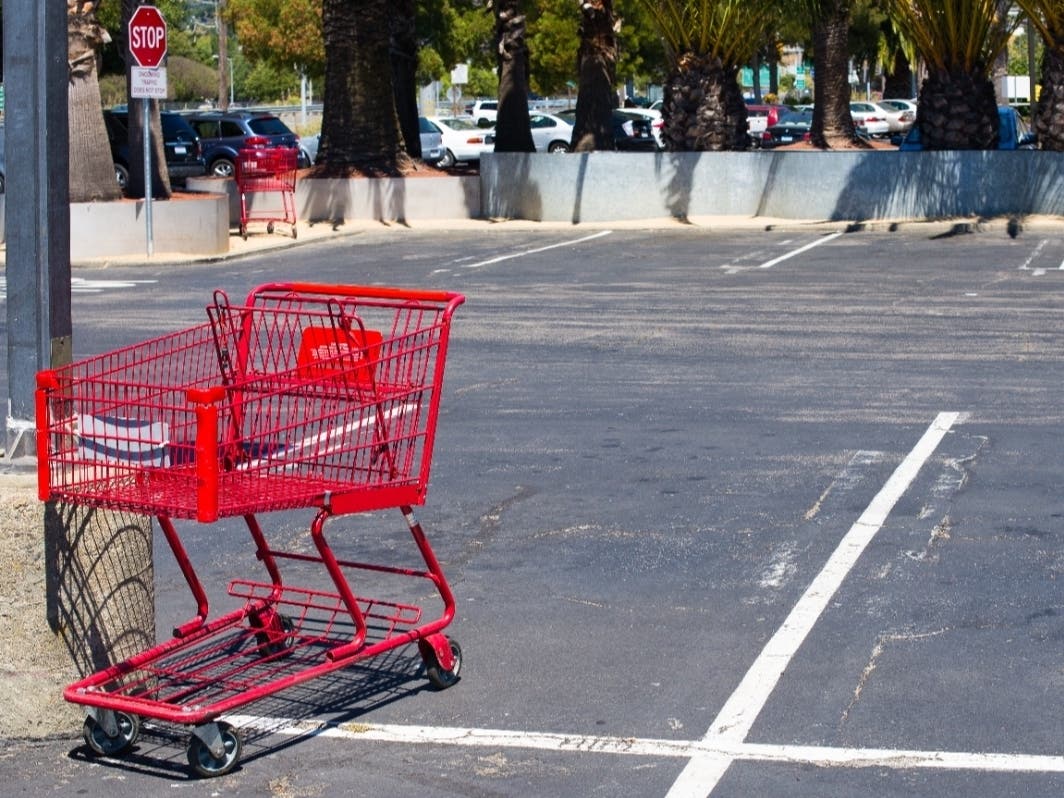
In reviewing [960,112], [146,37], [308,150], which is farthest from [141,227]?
[308,150]

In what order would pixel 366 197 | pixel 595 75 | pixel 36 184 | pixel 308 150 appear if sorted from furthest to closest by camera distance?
pixel 308 150 → pixel 595 75 → pixel 366 197 → pixel 36 184

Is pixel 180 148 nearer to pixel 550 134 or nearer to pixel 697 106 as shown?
pixel 550 134

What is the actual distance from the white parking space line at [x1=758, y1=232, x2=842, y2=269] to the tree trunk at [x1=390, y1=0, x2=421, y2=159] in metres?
11.5

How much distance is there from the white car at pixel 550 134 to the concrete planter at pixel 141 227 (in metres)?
22.6

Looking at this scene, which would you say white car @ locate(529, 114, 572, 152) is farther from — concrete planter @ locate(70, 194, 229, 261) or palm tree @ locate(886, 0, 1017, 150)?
concrete planter @ locate(70, 194, 229, 261)

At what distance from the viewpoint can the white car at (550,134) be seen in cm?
4512

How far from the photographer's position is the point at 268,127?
3994 cm

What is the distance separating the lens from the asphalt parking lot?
Result: 5.16 meters

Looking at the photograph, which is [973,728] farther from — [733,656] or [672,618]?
[672,618]

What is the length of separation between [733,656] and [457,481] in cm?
317

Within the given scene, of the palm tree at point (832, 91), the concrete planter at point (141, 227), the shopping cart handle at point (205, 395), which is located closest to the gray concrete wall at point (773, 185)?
the concrete planter at point (141, 227)

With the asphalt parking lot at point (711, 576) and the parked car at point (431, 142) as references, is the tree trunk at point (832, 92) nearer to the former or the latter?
the parked car at point (431, 142)

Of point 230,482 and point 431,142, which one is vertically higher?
point 431,142

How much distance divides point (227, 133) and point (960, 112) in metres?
20.0
